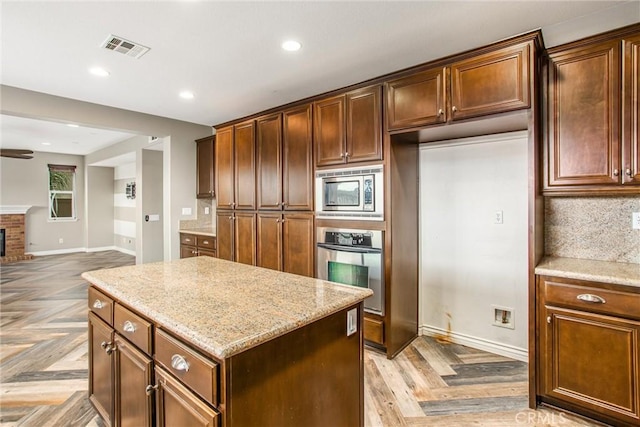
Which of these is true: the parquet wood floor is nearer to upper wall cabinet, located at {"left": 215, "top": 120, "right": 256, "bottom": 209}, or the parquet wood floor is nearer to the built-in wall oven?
the built-in wall oven

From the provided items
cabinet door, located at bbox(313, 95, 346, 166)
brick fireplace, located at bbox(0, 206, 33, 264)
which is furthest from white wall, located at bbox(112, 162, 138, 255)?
cabinet door, located at bbox(313, 95, 346, 166)

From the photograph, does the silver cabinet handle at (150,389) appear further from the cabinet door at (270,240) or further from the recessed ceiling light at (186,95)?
the recessed ceiling light at (186,95)

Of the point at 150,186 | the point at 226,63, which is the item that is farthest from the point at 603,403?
the point at 150,186

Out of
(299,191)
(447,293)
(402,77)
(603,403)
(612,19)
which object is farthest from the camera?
(299,191)

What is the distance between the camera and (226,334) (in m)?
1.04

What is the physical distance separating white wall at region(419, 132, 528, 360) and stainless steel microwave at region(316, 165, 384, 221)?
68 cm

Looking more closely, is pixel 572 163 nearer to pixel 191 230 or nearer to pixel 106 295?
pixel 106 295

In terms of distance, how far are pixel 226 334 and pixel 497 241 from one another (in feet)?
8.34

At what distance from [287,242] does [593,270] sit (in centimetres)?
253

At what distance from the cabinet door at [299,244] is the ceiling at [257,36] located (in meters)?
1.32

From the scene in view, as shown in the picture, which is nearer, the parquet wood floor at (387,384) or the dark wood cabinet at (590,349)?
the dark wood cabinet at (590,349)

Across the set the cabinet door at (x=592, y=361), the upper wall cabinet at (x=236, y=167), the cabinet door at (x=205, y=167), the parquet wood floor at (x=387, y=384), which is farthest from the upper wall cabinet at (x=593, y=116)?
the cabinet door at (x=205, y=167)

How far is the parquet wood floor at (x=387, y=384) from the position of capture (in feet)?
6.57
